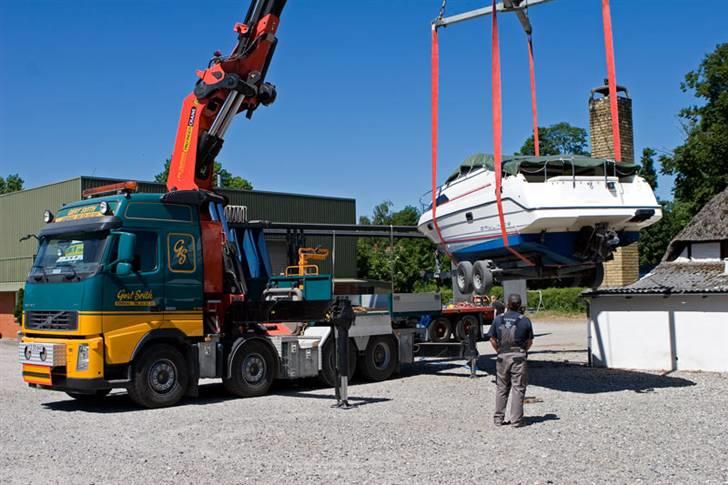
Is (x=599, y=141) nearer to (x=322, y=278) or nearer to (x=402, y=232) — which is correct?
(x=402, y=232)

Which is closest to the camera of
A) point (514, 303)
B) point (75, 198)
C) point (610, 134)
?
point (514, 303)

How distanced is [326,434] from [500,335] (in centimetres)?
261

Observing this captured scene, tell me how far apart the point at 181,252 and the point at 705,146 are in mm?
29808

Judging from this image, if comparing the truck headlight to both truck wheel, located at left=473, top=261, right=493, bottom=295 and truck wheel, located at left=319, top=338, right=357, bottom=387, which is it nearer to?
truck wheel, located at left=319, top=338, right=357, bottom=387

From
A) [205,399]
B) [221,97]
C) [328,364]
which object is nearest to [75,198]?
[221,97]

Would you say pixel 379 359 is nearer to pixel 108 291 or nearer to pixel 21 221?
pixel 108 291

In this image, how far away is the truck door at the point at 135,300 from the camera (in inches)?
492

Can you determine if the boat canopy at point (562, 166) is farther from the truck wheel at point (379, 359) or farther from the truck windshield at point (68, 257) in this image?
the truck windshield at point (68, 257)

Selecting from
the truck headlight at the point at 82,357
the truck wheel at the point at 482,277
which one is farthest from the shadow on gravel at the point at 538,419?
the truck headlight at the point at 82,357

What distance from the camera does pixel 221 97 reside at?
15336mm

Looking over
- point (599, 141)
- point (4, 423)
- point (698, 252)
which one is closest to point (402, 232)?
point (599, 141)

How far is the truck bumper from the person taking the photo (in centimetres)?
1228

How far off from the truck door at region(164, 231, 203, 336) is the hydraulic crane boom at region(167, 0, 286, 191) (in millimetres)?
1744

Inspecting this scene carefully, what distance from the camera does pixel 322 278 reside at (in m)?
15.6
